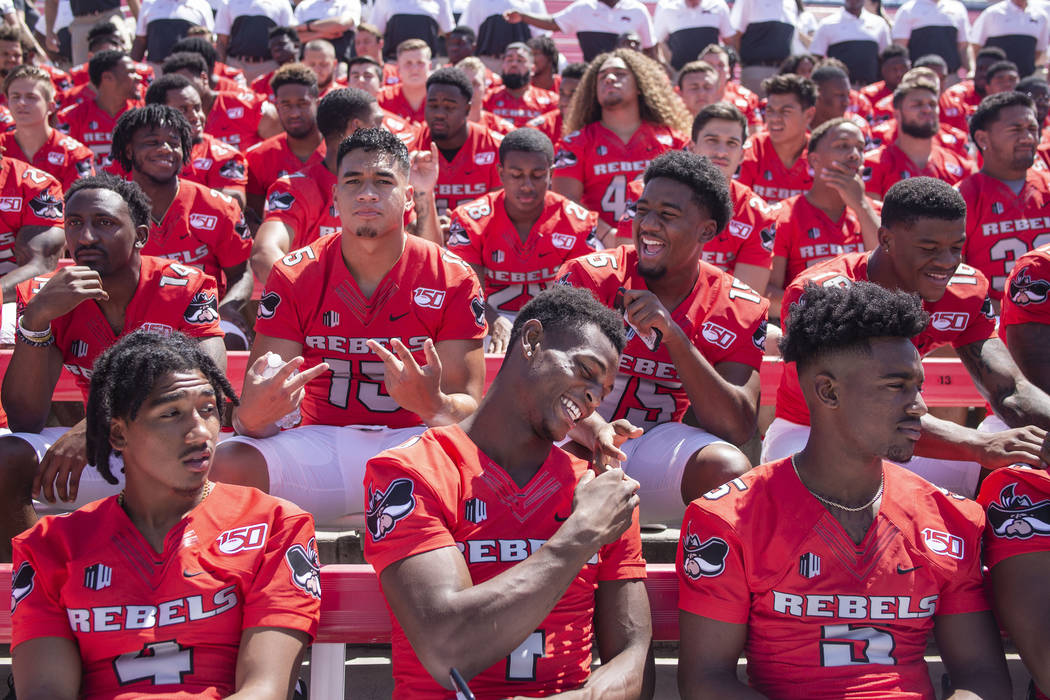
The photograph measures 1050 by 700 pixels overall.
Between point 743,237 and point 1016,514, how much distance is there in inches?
140

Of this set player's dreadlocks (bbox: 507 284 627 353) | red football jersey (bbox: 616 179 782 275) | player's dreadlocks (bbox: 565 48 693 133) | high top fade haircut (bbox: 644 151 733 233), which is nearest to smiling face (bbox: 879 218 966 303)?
high top fade haircut (bbox: 644 151 733 233)

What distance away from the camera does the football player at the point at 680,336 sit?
3867 mm

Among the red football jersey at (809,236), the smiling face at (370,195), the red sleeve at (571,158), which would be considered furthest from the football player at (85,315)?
the red football jersey at (809,236)

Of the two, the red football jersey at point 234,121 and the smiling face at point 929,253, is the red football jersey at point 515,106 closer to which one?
the red football jersey at point 234,121

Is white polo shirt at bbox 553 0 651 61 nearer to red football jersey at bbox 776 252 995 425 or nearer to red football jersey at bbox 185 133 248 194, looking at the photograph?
red football jersey at bbox 185 133 248 194

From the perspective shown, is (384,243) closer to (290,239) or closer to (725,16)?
(290,239)

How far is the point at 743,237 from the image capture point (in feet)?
20.4

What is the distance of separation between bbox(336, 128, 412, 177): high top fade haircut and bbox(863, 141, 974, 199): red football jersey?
469 cm

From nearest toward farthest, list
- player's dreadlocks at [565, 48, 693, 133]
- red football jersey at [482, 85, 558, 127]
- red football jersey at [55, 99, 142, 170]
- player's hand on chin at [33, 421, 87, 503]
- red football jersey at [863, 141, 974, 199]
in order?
player's hand on chin at [33, 421, 87, 503], player's dreadlocks at [565, 48, 693, 133], red football jersey at [863, 141, 974, 199], red football jersey at [55, 99, 142, 170], red football jersey at [482, 85, 558, 127]

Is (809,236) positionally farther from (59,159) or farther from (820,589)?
(59,159)

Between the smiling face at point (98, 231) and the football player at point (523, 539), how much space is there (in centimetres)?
203

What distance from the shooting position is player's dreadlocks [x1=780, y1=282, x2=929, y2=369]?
9.12 ft

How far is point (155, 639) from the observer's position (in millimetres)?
2525

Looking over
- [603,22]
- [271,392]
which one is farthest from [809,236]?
[603,22]
